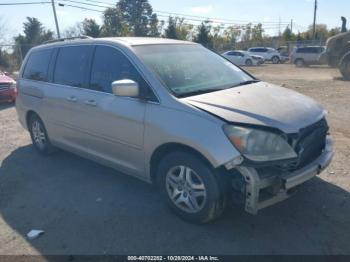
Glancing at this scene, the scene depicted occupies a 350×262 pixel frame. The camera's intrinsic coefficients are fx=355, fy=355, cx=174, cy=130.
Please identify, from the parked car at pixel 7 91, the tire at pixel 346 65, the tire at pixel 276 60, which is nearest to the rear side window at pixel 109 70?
the parked car at pixel 7 91

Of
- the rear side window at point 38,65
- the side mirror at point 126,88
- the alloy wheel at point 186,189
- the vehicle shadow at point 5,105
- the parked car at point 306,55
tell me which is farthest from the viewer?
the parked car at point 306,55

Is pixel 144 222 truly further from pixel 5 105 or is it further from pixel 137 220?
pixel 5 105

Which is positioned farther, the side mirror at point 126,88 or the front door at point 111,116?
the front door at point 111,116

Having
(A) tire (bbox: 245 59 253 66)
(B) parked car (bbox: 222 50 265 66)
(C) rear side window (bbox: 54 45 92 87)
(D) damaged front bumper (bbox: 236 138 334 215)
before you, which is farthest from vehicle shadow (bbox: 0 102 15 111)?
(A) tire (bbox: 245 59 253 66)

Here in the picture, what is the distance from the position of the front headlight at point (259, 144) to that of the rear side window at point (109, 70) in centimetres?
123

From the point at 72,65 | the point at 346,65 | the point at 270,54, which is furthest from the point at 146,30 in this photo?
the point at 72,65

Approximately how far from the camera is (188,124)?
10.9 ft

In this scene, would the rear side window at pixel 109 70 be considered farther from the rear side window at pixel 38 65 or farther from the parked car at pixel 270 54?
the parked car at pixel 270 54

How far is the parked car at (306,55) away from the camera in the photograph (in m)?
28.7

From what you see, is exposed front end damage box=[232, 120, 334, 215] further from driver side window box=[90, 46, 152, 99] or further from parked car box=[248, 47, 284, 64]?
parked car box=[248, 47, 284, 64]

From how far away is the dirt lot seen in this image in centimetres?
329

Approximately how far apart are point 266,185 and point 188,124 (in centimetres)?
89

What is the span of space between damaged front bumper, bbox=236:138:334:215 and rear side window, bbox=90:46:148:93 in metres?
1.52

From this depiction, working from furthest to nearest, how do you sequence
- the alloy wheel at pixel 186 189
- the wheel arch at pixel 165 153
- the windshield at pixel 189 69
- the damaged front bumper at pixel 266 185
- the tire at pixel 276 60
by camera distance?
the tire at pixel 276 60 → the windshield at pixel 189 69 → the alloy wheel at pixel 186 189 → the wheel arch at pixel 165 153 → the damaged front bumper at pixel 266 185
